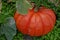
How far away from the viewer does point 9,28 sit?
210 centimetres

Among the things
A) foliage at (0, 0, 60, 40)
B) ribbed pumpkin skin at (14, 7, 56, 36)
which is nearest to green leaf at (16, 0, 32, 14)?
ribbed pumpkin skin at (14, 7, 56, 36)

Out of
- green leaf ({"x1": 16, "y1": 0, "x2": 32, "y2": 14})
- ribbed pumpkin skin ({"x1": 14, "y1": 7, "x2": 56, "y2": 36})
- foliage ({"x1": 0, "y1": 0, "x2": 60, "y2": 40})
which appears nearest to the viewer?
green leaf ({"x1": 16, "y1": 0, "x2": 32, "y2": 14})

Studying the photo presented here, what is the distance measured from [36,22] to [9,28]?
0.32 metres

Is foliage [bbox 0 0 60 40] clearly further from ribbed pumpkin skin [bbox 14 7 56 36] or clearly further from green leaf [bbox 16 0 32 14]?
green leaf [bbox 16 0 32 14]

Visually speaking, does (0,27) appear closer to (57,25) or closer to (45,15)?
(45,15)

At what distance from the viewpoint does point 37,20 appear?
6.72 ft

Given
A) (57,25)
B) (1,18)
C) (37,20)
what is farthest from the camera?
(57,25)

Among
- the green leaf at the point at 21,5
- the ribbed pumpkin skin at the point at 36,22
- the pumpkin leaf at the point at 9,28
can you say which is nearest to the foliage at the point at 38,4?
the pumpkin leaf at the point at 9,28

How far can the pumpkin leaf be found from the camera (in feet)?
6.89

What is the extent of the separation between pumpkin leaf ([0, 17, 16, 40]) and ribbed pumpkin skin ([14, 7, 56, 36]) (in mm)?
69

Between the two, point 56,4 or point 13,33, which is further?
point 56,4

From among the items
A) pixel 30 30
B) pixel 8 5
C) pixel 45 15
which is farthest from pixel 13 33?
pixel 8 5

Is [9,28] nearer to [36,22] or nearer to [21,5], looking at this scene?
[36,22]

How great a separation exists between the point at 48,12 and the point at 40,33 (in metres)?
0.26
